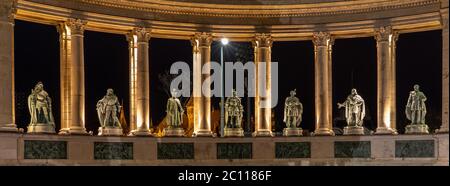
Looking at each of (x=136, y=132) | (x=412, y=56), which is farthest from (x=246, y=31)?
(x=412, y=56)

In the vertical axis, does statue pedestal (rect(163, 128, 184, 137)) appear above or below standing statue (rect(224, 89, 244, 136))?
below

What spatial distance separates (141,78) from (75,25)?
8.71 m

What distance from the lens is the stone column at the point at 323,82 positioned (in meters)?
86.4

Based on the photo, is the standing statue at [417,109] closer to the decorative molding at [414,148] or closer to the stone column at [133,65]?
the decorative molding at [414,148]

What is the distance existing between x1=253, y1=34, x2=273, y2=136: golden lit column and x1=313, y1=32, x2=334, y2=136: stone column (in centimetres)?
498

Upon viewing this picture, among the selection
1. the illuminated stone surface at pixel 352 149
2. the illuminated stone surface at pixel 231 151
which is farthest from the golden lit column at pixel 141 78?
the illuminated stone surface at pixel 352 149

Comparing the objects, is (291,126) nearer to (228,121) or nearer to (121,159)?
(228,121)

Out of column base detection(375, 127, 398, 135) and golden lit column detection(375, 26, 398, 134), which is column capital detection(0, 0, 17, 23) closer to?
golden lit column detection(375, 26, 398, 134)

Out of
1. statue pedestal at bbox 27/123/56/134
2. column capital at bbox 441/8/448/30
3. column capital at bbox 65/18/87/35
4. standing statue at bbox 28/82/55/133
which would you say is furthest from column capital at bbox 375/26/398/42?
statue pedestal at bbox 27/123/56/134

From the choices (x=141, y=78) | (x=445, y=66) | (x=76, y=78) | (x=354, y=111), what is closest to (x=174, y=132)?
(x=141, y=78)

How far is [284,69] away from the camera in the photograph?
103 meters

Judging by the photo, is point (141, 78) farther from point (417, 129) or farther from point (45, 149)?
point (417, 129)

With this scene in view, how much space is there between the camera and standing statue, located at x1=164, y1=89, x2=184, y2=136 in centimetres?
8512

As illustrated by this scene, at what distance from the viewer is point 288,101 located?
290ft
